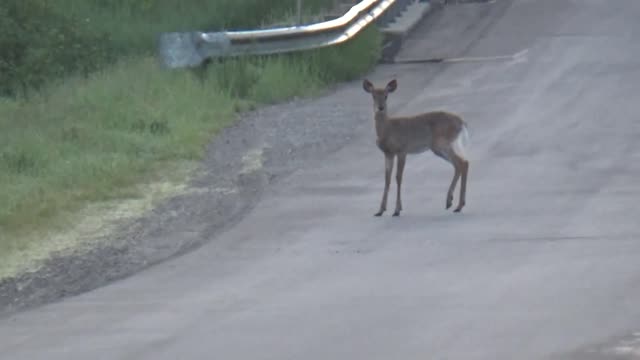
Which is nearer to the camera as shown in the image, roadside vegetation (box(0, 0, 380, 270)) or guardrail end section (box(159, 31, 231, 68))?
roadside vegetation (box(0, 0, 380, 270))

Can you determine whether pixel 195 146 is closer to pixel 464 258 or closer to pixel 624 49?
pixel 464 258

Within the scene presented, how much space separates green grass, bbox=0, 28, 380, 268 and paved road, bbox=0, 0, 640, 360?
1.69 meters

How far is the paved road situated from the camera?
37.2ft

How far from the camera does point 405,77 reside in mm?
25156

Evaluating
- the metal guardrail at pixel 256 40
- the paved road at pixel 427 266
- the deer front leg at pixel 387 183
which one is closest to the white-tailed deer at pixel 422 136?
the deer front leg at pixel 387 183

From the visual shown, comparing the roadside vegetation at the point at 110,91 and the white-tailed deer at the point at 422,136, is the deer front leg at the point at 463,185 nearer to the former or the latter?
the white-tailed deer at the point at 422,136

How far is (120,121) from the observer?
70.6 feet

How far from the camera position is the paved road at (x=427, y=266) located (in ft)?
37.2

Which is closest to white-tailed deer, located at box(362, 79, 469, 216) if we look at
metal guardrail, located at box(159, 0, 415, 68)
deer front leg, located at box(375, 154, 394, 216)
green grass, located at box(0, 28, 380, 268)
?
deer front leg, located at box(375, 154, 394, 216)

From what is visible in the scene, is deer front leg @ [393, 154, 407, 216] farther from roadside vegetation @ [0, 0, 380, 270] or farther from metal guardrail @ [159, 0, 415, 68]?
metal guardrail @ [159, 0, 415, 68]

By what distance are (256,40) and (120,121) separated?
3.86m

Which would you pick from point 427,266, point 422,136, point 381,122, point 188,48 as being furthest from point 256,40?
point 427,266

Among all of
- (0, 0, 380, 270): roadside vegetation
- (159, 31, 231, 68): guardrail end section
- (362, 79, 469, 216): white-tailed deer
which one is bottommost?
(0, 0, 380, 270): roadside vegetation

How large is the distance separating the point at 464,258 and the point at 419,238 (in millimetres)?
1141
